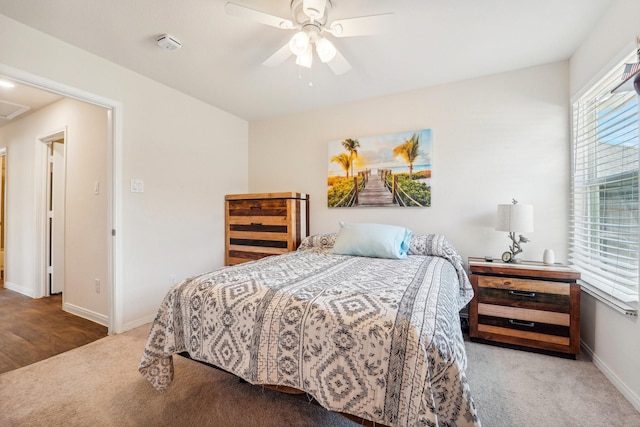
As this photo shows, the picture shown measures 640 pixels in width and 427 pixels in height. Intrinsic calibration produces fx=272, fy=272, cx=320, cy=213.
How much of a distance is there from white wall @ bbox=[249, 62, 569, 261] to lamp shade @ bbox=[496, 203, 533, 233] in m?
0.35

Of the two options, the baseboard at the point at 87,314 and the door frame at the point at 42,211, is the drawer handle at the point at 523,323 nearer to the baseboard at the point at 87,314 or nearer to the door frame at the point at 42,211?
the baseboard at the point at 87,314

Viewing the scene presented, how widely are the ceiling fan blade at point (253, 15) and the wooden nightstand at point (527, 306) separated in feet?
7.34

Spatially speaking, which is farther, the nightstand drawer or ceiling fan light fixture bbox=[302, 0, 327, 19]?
the nightstand drawer

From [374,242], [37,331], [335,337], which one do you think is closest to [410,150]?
[374,242]

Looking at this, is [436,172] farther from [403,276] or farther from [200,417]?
[200,417]

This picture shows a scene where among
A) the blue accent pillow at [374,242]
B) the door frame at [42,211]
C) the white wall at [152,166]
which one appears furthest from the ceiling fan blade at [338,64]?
the door frame at [42,211]

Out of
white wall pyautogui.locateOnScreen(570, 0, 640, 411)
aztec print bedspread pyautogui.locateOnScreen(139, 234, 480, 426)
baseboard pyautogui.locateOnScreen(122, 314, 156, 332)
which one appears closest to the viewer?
aztec print bedspread pyautogui.locateOnScreen(139, 234, 480, 426)

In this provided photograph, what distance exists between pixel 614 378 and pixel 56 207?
5408 mm

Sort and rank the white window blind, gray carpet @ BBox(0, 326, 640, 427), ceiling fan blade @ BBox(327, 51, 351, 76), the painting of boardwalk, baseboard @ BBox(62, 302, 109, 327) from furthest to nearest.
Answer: the painting of boardwalk, baseboard @ BBox(62, 302, 109, 327), ceiling fan blade @ BBox(327, 51, 351, 76), the white window blind, gray carpet @ BBox(0, 326, 640, 427)

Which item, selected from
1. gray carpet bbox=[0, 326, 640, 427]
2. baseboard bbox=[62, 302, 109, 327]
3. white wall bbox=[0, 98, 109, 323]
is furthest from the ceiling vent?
gray carpet bbox=[0, 326, 640, 427]

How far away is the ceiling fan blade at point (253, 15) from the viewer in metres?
1.43

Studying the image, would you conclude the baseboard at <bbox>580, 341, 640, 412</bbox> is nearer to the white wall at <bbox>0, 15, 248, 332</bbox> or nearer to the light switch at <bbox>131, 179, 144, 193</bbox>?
the white wall at <bbox>0, 15, 248, 332</bbox>

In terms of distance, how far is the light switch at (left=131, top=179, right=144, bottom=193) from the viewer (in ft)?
8.22

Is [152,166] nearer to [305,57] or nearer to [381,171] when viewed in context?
[305,57]
